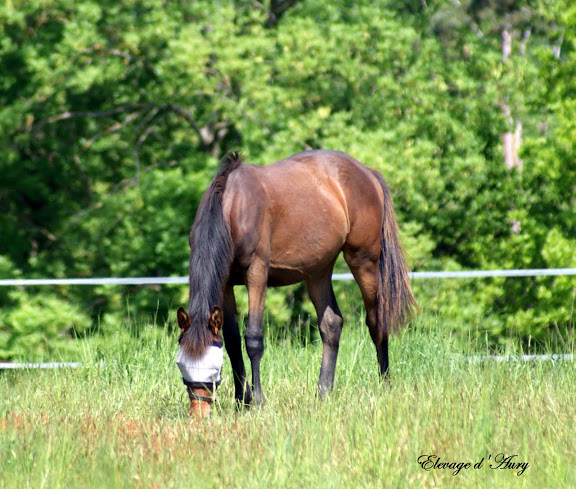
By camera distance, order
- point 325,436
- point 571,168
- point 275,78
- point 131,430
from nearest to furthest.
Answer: point 325,436
point 131,430
point 571,168
point 275,78

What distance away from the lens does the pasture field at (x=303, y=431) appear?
3.47 meters

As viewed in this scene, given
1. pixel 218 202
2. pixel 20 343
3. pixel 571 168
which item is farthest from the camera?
pixel 571 168

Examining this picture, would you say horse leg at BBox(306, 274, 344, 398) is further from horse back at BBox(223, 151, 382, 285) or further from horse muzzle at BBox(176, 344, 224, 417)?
horse muzzle at BBox(176, 344, 224, 417)

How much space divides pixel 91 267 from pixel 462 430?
1111 centimetres

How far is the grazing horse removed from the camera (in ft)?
14.6

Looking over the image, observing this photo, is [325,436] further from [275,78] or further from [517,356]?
[275,78]

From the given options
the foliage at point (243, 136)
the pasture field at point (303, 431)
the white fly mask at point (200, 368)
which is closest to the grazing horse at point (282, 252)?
the white fly mask at point (200, 368)

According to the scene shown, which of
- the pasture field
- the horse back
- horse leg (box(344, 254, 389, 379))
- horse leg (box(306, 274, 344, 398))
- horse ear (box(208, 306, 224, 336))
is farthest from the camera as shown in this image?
horse leg (box(344, 254, 389, 379))

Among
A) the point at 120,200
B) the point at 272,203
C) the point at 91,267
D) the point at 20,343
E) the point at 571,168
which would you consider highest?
the point at 272,203

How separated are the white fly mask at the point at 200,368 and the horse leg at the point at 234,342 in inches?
27.3

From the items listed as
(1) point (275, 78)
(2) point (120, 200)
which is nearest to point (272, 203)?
(2) point (120, 200)

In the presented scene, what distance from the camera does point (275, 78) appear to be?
14758 millimetres

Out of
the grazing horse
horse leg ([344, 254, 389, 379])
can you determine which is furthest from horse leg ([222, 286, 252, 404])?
horse leg ([344, 254, 389, 379])

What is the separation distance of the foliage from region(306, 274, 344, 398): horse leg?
22.5ft
